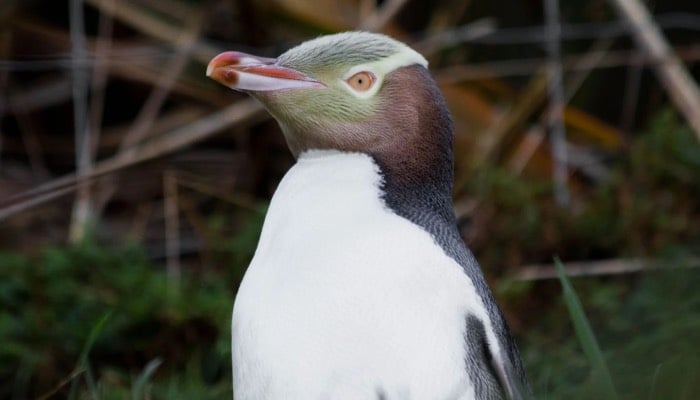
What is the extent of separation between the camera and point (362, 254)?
1.46m

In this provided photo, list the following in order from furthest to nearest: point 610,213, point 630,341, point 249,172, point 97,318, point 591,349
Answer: point 249,172, point 610,213, point 97,318, point 630,341, point 591,349

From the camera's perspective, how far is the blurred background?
2732mm

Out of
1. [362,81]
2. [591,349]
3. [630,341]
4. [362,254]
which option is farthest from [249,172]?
[591,349]

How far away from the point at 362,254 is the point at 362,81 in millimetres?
251

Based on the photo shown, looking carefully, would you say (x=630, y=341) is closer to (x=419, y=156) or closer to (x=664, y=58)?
(x=419, y=156)

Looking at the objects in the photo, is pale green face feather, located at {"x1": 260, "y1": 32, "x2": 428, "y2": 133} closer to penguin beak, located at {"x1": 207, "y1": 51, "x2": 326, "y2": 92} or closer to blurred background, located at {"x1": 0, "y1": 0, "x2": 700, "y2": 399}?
penguin beak, located at {"x1": 207, "y1": 51, "x2": 326, "y2": 92}

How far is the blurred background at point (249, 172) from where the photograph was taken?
2.73 metres

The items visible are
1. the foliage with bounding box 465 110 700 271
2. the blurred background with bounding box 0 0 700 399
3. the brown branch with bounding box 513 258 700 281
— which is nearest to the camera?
the blurred background with bounding box 0 0 700 399

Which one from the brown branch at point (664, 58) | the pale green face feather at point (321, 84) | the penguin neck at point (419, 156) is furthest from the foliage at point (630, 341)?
the brown branch at point (664, 58)

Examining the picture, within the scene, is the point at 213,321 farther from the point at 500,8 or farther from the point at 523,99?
the point at 500,8

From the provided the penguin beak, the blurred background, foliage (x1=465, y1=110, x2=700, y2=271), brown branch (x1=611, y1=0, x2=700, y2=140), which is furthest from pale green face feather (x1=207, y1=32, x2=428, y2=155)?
brown branch (x1=611, y1=0, x2=700, y2=140)

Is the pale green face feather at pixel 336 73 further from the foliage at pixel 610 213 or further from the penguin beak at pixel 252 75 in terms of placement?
the foliage at pixel 610 213

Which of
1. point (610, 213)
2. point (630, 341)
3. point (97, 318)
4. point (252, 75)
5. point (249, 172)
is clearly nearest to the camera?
point (252, 75)

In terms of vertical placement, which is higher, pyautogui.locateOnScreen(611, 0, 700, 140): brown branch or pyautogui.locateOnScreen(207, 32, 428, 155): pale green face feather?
pyautogui.locateOnScreen(611, 0, 700, 140): brown branch
